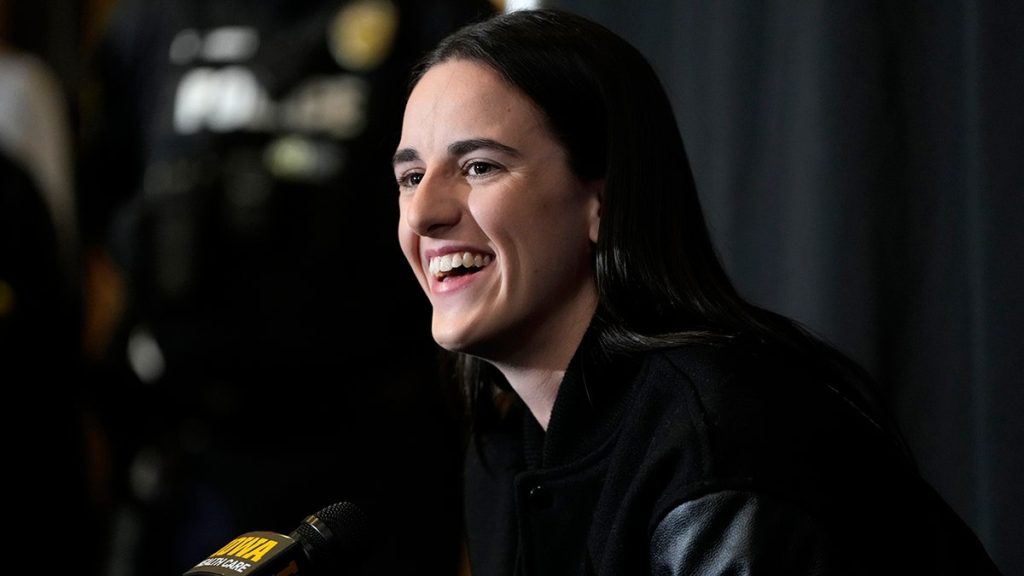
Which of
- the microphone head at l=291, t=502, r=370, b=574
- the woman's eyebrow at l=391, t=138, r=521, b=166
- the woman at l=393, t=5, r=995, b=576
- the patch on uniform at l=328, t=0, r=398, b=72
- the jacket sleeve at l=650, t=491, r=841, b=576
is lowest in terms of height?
the jacket sleeve at l=650, t=491, r=841, b=576

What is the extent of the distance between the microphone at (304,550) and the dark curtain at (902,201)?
2.99ft

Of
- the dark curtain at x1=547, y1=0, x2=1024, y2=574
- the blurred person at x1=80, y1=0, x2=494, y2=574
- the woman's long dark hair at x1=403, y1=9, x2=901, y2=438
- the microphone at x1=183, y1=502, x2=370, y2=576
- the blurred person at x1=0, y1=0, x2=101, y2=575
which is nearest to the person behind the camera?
the microphone at x1=183, y1=502, x2=370, y2=576

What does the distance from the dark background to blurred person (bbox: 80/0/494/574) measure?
130mm

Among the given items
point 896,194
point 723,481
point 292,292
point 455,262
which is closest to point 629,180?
point 455,262

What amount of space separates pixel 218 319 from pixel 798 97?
0.86 meters

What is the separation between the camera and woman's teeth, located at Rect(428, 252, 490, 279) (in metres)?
1.23

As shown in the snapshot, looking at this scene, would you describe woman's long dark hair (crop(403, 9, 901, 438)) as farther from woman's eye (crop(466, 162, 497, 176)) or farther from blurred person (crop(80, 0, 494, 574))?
blurred person (crop(80, 0, 494, 574))

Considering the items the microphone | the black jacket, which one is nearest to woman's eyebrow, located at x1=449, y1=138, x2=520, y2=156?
the black jacket

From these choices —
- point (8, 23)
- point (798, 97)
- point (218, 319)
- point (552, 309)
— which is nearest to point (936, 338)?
point (798, 97)

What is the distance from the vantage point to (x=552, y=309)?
49.1 inches

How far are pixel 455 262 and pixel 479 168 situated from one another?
0.09m

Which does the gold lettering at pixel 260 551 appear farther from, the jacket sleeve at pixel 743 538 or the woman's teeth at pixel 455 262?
the woman's teeth at pixel 455 262

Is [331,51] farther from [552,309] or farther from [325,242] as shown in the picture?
[552,309]

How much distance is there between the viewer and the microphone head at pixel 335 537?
95 cm
